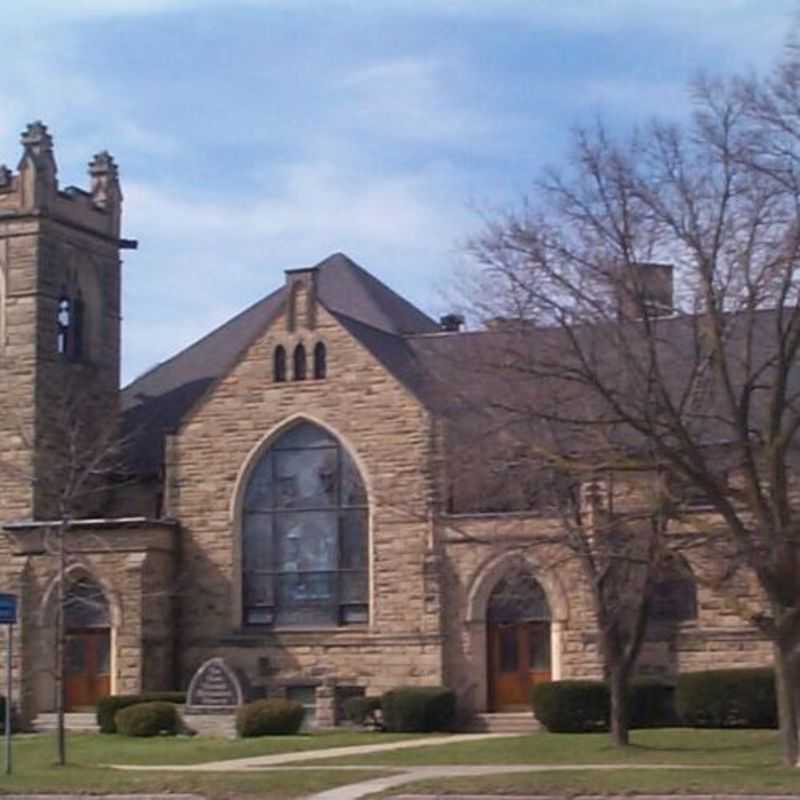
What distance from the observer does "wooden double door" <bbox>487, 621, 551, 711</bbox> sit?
45906 mm

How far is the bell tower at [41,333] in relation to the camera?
51500mm

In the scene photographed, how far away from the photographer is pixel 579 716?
42.0 m

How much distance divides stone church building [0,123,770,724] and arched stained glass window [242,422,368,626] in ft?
0.16

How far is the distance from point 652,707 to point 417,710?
5214mm

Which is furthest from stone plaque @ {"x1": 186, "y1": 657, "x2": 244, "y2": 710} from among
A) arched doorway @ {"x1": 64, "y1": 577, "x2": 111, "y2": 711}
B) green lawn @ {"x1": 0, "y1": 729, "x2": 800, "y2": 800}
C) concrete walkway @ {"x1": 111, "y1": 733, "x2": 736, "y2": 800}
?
concrete walkway @ {"x1": 111, "y1": 733, "x2": 736, "y2": 800}

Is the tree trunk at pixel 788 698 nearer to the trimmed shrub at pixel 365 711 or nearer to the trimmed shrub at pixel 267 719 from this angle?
the trimmed shrub at pixel 267 719

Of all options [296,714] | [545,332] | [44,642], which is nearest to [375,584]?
[296,714]

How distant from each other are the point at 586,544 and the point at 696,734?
7396 millimetres

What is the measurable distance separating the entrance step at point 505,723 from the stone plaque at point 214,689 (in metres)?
5.50

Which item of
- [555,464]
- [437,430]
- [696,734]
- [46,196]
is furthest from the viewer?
[46,196]

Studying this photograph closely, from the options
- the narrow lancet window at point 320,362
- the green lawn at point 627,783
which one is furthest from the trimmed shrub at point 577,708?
the green lawn at point 627,783

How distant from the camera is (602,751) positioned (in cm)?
3319

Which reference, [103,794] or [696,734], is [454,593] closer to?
[696,734]

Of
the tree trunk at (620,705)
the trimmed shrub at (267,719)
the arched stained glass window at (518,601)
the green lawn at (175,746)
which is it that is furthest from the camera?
the arched stained glass window at (518,601)
